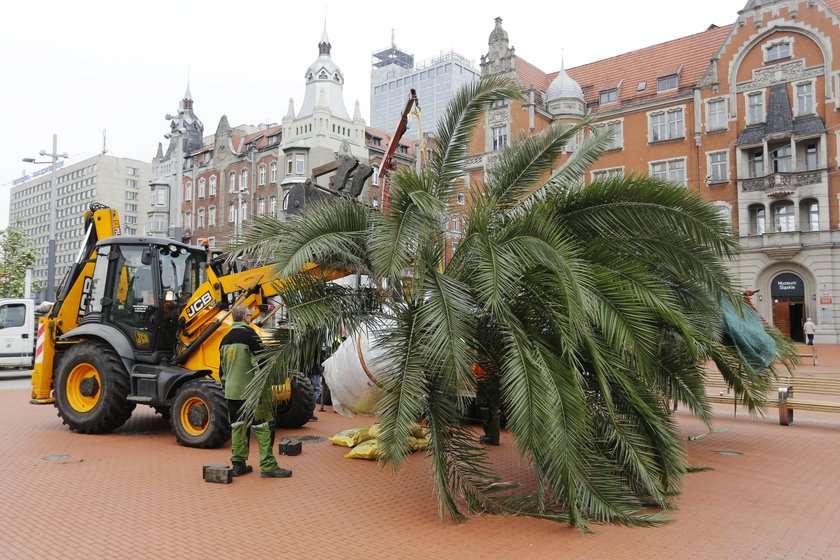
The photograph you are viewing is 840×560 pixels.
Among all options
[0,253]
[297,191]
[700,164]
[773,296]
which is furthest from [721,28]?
[0,253]

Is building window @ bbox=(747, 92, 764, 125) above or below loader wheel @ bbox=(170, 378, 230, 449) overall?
above

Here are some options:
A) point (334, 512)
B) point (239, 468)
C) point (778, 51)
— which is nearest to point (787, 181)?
point (778, 51)

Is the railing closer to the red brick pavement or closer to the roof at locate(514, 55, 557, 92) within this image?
the roof at locate(514, 55, 557, 92)

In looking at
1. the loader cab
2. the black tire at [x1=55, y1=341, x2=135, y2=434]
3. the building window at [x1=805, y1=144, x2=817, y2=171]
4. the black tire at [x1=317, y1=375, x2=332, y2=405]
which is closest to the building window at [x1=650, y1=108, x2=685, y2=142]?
the building window at [x1=805, y1=144, x2=817, y2=171]

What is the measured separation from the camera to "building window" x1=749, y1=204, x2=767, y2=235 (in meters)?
35.0

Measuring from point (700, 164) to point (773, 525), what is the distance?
112ft

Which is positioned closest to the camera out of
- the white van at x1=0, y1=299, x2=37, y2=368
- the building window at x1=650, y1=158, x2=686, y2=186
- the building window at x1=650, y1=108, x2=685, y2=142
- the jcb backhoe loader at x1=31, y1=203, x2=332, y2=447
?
the jcb backhoe loader at x1=31, y1=203, x2=332, y2=447

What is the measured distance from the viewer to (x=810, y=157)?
33812mm

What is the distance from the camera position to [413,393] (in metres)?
5.82

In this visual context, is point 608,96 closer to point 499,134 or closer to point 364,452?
point 499,134

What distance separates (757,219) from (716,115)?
6279mm

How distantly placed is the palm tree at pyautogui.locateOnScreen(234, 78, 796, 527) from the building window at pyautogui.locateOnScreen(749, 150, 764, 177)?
31984 mm

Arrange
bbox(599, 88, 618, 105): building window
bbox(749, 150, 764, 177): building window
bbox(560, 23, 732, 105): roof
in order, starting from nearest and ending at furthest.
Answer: bbox(749, 150, 764, 177): building window
bbox(560, 23, 732, 105): roof
bbox(599, 88, 618, 105): building window

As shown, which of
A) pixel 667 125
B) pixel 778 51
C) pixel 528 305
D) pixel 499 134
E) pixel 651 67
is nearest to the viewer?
pixel 528 305
